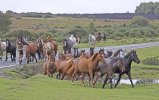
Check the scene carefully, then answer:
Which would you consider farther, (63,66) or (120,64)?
(63,66)

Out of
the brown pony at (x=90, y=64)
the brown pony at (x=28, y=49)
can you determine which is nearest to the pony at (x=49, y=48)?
the brown pony at (x=28, y=49)

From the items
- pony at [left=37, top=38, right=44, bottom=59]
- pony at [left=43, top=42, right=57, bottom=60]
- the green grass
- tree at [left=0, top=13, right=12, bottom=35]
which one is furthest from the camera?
tree at [left=0, top=13, right=12, bottom=35]

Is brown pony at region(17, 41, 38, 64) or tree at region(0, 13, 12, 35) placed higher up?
brown pony at region(17, 41, 38, 64)

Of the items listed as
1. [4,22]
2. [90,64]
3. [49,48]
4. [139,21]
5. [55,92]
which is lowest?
[139,21]

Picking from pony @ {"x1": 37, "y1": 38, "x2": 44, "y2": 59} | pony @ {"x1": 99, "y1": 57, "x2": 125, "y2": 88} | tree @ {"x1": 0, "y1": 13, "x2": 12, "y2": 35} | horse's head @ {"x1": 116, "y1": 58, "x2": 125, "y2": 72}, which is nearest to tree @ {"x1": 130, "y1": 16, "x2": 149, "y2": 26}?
tree @ {"x1": 0, "y1": 13, "x2": 12, "y2": 35}

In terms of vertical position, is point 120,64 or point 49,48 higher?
point 120,64

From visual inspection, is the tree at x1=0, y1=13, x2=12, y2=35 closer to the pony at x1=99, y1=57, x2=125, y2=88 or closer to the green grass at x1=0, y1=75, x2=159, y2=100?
the pony at x1=99, y1=57, x2=125, y2=88

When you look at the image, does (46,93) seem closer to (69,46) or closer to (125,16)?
(69,46)

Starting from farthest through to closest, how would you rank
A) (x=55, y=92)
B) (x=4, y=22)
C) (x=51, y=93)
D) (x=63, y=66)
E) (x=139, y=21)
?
(x=139, y=21), (x=4, y=22), (x=63, y=66), (x=55, y=92), (x=51, y=93)

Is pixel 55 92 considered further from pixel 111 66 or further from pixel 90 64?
pixel 111 66

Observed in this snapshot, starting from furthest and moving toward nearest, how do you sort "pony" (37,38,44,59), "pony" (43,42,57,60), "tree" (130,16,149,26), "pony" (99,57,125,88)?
"tree" (130,16,149,26) < "pony" (37,38,44,59) < "pony" (43,42,57,60) < "pony" (99,57,125,88)

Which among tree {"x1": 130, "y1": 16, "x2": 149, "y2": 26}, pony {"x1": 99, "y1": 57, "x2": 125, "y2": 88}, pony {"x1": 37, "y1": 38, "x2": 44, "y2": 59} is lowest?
tree {"x1": 130, "y1": 16, "x2": 149, "y2": 26}

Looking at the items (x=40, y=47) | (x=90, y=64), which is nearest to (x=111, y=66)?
(x=90, y=64)

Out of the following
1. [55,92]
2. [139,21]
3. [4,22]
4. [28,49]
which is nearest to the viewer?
[55,92]
